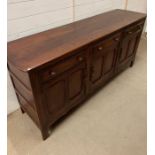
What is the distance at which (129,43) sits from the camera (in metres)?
2.02

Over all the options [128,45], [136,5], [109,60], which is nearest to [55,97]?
[109,60]

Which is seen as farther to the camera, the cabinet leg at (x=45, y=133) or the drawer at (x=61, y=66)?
the cabinet leg at (x=45, y=133)

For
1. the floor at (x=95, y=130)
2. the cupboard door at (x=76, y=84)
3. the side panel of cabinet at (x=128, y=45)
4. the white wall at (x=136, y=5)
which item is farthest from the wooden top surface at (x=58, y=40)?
the white wall at (x=136, y=5)

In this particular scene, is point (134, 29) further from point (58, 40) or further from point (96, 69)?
point (58, 40)

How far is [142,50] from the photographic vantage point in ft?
9.49

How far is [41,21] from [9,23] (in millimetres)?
318

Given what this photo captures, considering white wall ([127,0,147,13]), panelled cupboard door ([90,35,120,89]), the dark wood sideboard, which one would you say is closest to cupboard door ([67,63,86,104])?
the dark wood sideboard

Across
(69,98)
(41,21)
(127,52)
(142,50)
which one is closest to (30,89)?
(69,98)

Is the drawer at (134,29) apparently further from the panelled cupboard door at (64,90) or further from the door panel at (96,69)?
the panelled cupboard door at (64,90)

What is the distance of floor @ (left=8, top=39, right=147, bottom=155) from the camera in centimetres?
140

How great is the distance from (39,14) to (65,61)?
60 cm

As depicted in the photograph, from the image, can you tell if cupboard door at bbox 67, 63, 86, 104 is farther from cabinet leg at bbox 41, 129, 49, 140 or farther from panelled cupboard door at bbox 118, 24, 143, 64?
panelled cupboard door at bbox 118, 24, 143, 64

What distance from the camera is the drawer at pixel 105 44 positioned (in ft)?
4.83
